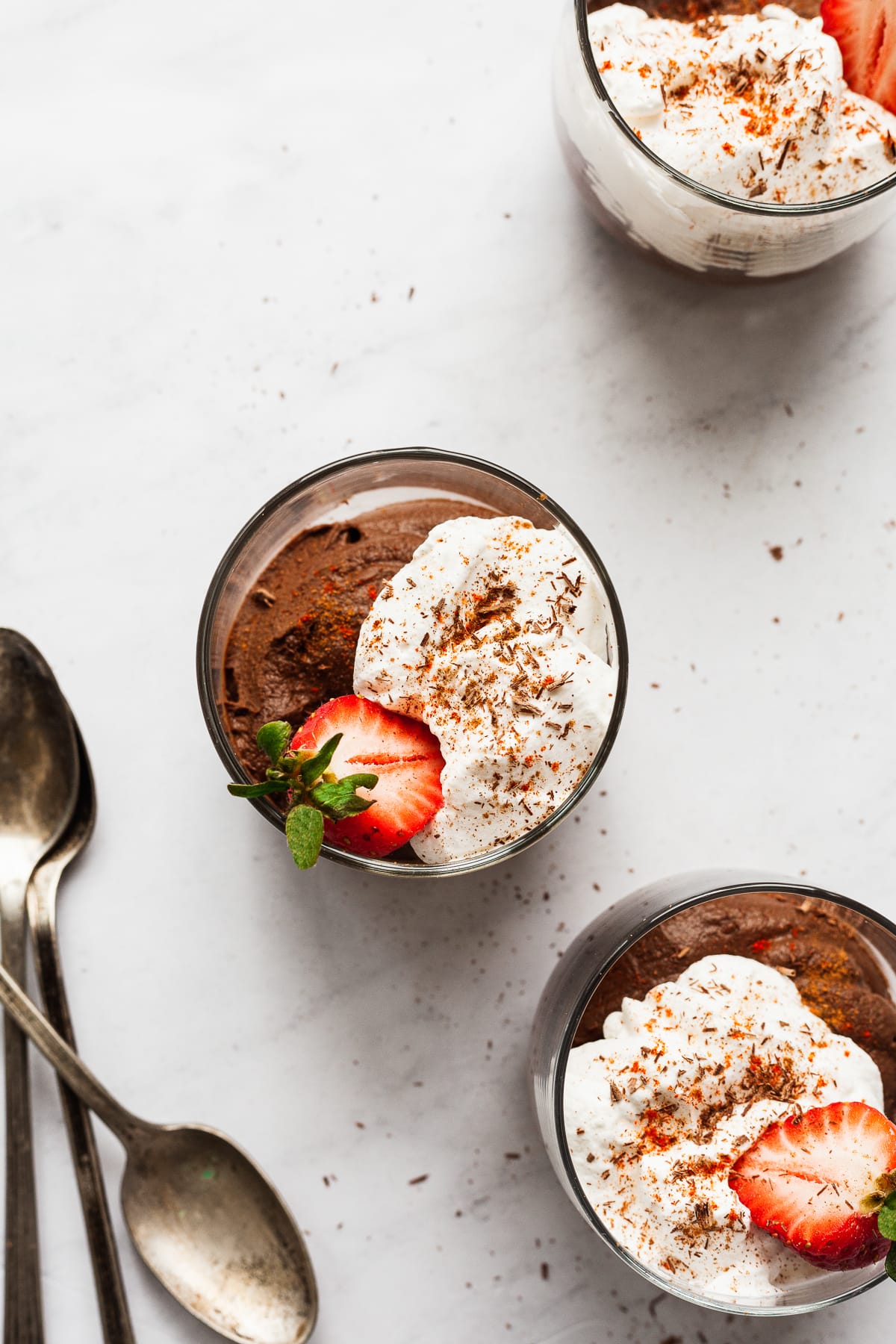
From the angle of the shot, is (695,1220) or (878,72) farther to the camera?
(878,72)

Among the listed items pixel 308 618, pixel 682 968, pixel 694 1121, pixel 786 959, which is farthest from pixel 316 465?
pixel 694 1121

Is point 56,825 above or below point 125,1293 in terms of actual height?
above

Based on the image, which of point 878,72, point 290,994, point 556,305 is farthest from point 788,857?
point 878,72

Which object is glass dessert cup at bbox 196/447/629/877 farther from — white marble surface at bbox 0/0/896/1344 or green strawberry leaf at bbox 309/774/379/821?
white marble surface at bbox 0/0/896/1344

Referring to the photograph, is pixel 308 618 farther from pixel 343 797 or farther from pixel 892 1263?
pixel 892 1263

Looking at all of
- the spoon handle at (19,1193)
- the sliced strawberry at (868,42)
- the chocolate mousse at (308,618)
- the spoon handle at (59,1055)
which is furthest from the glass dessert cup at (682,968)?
the sliced strawberry at (868,42)

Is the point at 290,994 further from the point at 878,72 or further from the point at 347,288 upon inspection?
the point at 878,72

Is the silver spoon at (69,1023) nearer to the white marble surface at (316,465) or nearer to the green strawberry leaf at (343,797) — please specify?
the white marble surface at (316,465)
